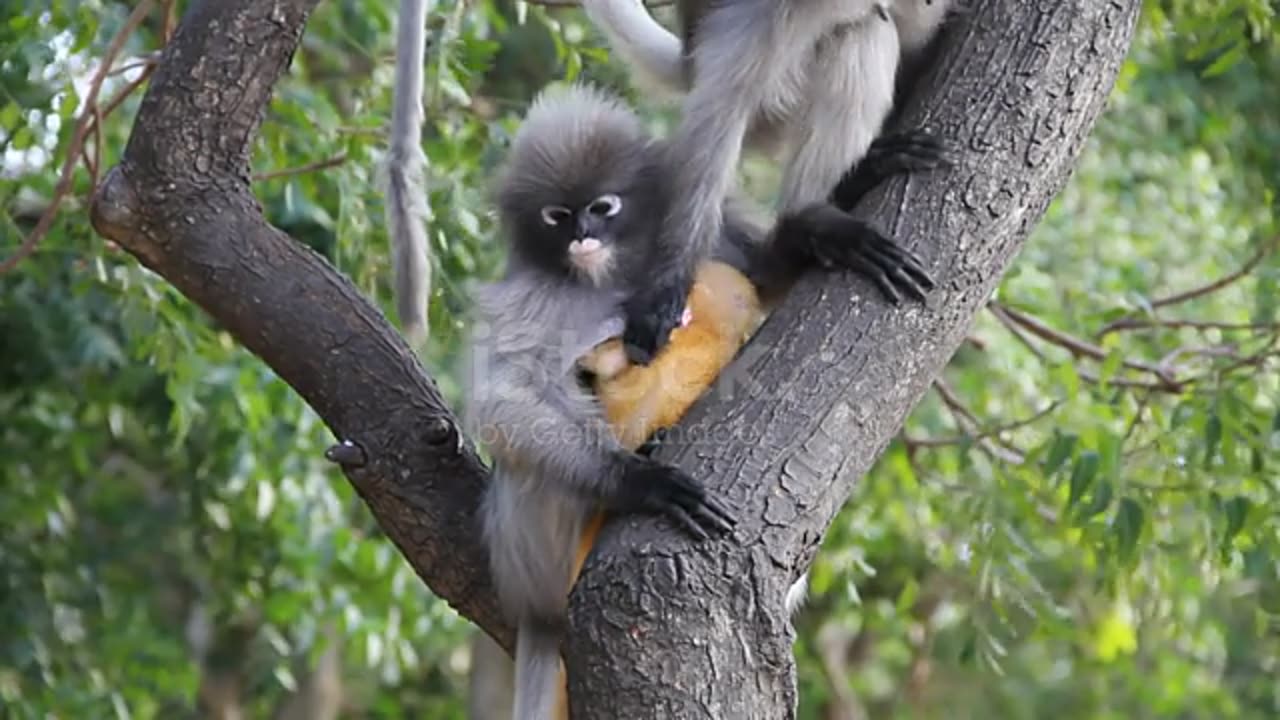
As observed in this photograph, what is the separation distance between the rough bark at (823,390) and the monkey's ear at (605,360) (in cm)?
43

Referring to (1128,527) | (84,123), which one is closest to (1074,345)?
(1128,527)

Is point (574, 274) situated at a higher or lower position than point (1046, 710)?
higher

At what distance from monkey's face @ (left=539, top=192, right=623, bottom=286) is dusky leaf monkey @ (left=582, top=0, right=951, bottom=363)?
0.35ft

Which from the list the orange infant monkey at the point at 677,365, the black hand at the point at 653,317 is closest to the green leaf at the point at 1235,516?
the orange infant monkey at the point at 677,365

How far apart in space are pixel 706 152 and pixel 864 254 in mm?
548

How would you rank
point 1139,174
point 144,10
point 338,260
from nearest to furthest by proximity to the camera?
point 144,10 → point 338,260 → point 1139,174

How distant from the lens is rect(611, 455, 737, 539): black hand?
2857 mm

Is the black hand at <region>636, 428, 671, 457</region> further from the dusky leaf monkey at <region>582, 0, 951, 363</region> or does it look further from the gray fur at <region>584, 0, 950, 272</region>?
the gray fur at <region>584, 0, 950, 272</region>

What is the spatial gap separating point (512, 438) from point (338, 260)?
1.41m

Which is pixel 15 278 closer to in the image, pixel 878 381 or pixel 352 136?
pixel 352 136

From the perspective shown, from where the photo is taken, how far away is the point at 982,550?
15.9 ft

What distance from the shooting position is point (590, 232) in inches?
143

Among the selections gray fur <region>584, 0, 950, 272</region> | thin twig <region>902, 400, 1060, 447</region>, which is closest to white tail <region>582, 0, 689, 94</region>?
gray fur <region>584, 0, 950, 272</region>

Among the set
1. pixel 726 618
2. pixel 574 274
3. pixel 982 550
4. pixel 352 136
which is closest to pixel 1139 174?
pixel 982 550
